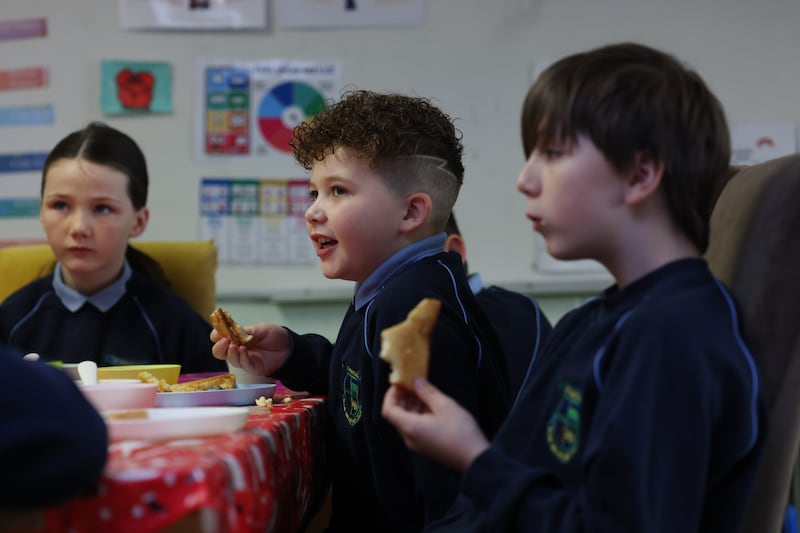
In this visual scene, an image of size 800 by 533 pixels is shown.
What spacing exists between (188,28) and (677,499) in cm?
258

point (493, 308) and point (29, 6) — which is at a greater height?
point (29, 6)

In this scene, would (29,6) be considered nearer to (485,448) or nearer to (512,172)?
(512,172)

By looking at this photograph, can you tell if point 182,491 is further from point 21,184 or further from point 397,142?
point 21,184

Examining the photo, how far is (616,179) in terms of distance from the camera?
89 centimetres

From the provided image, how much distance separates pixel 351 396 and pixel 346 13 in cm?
192

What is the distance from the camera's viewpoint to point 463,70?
2.95 m

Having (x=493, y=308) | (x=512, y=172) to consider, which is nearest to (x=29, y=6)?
(x=512, y=172)

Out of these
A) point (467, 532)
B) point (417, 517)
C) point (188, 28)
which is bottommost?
point (417, 517)

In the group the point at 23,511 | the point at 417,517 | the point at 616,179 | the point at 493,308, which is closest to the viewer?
the point at 23,511

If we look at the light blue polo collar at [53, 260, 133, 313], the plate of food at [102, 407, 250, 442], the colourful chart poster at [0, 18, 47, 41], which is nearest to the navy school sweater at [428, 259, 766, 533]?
the plate of food at [102, 407, 250, 442]

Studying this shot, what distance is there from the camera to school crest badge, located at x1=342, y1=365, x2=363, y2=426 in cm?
→ 129

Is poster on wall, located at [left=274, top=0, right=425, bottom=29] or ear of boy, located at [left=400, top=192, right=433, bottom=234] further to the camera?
poster on wall, located at [left=274, top=0, right=425, bottom=29]

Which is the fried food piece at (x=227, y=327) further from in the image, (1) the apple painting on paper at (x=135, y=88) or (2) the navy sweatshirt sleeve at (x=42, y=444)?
(1) the apple painting on paper at (x=135, y=88)

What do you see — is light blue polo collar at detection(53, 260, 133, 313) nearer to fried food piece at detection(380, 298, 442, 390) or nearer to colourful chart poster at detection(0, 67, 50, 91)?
colourful chart poster at detection(0, 67, 50, 91)
